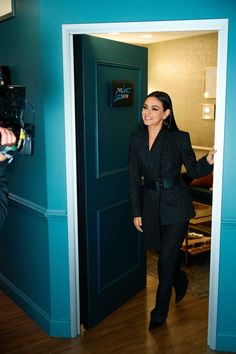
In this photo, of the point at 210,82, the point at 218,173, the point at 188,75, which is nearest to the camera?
the point at 218,173

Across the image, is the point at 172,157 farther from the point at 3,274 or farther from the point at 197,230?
the point at 197,230

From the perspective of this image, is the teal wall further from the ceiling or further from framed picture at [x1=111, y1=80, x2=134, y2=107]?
the ceiling

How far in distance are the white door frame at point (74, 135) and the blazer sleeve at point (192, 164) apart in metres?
0.15

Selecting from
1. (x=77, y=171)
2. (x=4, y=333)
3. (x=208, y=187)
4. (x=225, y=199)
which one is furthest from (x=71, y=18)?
(x=208, y=187)

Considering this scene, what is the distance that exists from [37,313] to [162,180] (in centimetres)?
126

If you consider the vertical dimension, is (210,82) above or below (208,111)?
above

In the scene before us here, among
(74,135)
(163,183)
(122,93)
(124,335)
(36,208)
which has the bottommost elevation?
(124,335)

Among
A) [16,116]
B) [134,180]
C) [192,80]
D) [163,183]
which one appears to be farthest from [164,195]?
[192,80]

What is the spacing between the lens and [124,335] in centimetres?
276

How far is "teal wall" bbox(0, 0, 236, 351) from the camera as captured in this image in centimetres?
230

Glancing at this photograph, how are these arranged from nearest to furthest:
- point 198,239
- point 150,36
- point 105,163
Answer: point 105,163
point 198,239
point 150,36

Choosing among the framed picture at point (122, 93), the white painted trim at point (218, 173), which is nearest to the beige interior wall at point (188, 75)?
the framed picture at point (122, 93)

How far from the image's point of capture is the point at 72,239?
264 cm

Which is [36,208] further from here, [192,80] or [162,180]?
[192,80]
